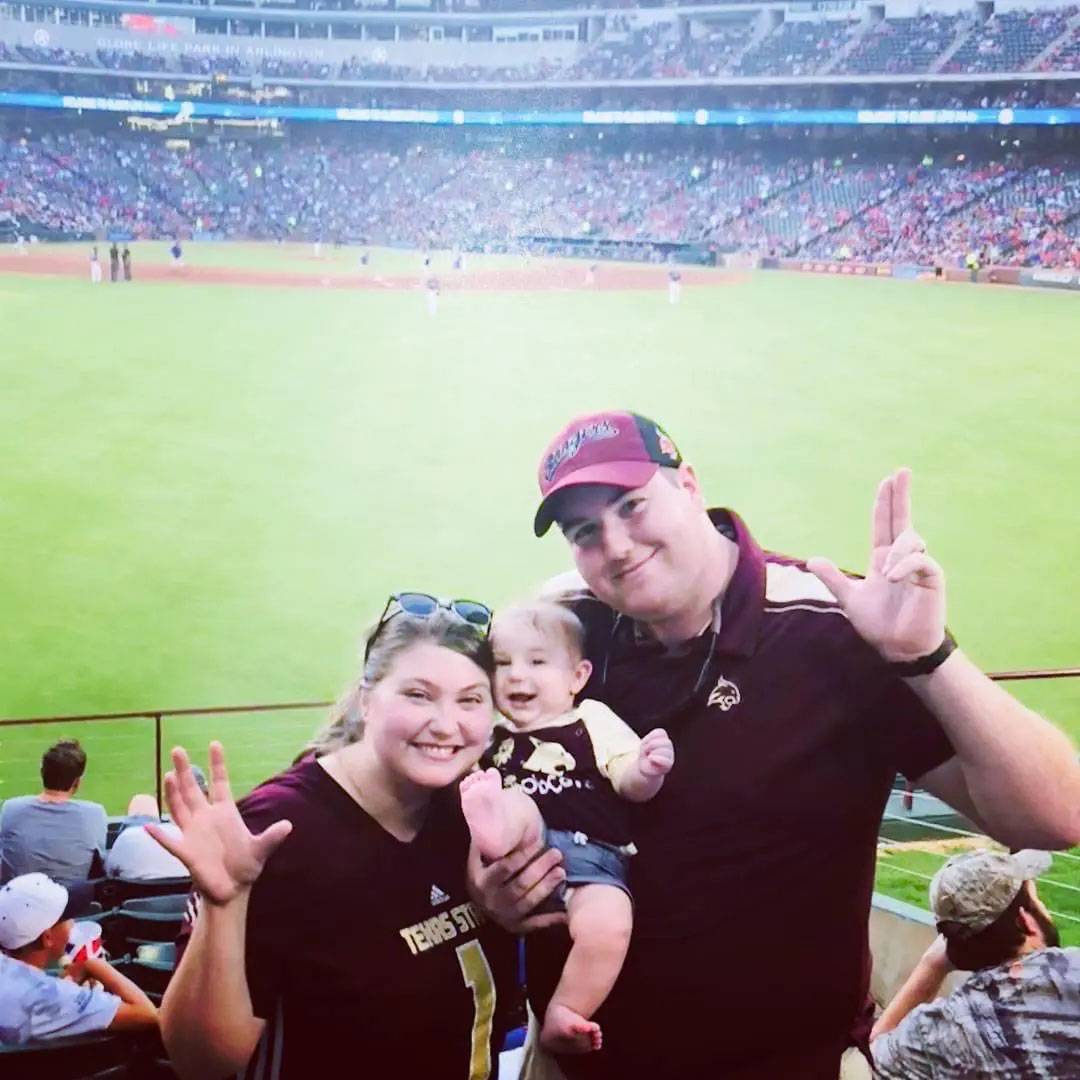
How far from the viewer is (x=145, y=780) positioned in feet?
15.3

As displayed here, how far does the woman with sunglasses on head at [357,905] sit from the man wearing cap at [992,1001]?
2.02 ft

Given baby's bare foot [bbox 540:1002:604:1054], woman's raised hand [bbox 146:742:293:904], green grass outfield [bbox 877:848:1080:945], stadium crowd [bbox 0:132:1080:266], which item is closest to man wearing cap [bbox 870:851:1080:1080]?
baby's bare foot [bbox 540:1002:604:1054]

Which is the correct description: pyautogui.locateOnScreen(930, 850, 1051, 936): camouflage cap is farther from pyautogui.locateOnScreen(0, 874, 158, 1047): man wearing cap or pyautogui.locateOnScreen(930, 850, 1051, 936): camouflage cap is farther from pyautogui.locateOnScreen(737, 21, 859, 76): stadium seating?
pyautogui.locateOnScreen(737, 21, 859, 76): stadium seating

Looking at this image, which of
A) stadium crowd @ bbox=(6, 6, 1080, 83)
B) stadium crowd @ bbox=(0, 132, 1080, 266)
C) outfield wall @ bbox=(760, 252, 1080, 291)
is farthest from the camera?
outfield wall @ bbox=(760, 252, 1080, 291)

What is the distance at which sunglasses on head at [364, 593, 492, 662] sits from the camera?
1.81 metres

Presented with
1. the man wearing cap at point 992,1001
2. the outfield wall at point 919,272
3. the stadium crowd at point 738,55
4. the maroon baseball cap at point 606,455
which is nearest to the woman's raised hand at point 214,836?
the maroon baseball cap at point 606,455

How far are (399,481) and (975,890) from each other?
11.5 feet

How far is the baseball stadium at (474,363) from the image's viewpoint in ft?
15.1

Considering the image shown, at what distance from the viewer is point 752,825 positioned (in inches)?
71.4

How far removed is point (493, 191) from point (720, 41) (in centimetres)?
103

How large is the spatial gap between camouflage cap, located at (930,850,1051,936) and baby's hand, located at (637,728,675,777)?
0.53m

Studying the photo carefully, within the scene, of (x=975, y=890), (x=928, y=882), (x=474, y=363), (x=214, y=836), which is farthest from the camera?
(x=474, y=363)

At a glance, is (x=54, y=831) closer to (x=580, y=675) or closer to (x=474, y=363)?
A: (x=580, y=675)

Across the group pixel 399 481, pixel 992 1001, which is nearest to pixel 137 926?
pixel 992 1001
